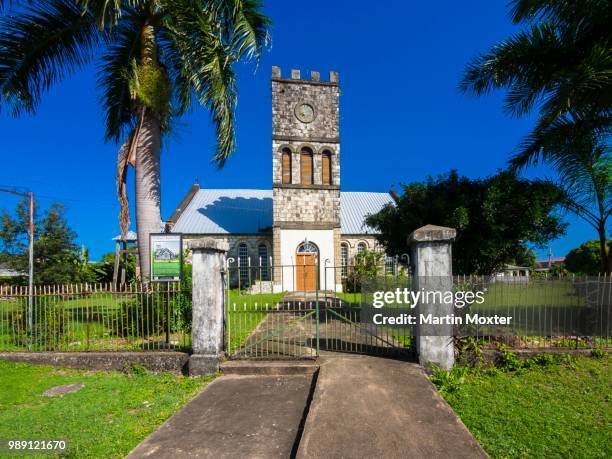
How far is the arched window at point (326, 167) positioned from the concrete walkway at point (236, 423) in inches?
642

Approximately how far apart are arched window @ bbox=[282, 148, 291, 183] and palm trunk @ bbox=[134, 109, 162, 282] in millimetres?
11798

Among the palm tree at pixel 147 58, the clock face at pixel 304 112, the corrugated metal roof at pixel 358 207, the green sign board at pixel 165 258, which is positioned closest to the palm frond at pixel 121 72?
the palm tree at pixel 147 58

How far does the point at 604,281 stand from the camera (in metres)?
6.11

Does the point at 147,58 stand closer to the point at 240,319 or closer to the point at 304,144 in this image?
the point at 240,319

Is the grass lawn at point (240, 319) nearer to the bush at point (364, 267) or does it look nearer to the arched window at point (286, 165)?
the bush at point (364, 267)

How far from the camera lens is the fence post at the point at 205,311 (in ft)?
19.2

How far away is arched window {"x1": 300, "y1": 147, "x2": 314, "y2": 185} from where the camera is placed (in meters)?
20.5

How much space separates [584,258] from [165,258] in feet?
81.4

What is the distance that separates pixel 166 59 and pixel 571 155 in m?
10.7

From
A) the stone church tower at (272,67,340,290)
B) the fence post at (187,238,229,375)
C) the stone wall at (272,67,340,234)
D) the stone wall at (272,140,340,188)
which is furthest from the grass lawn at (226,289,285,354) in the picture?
the stone wall at (272,140,340,188)

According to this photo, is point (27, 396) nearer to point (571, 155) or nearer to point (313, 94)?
point (571, 155)

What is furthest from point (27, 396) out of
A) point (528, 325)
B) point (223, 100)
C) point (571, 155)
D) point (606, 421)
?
point (571, 155)

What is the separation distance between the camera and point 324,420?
3.79 metres

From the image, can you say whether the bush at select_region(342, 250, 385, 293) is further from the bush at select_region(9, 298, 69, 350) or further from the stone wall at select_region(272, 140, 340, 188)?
the bush at select_region(9, 298, 69, 350)
